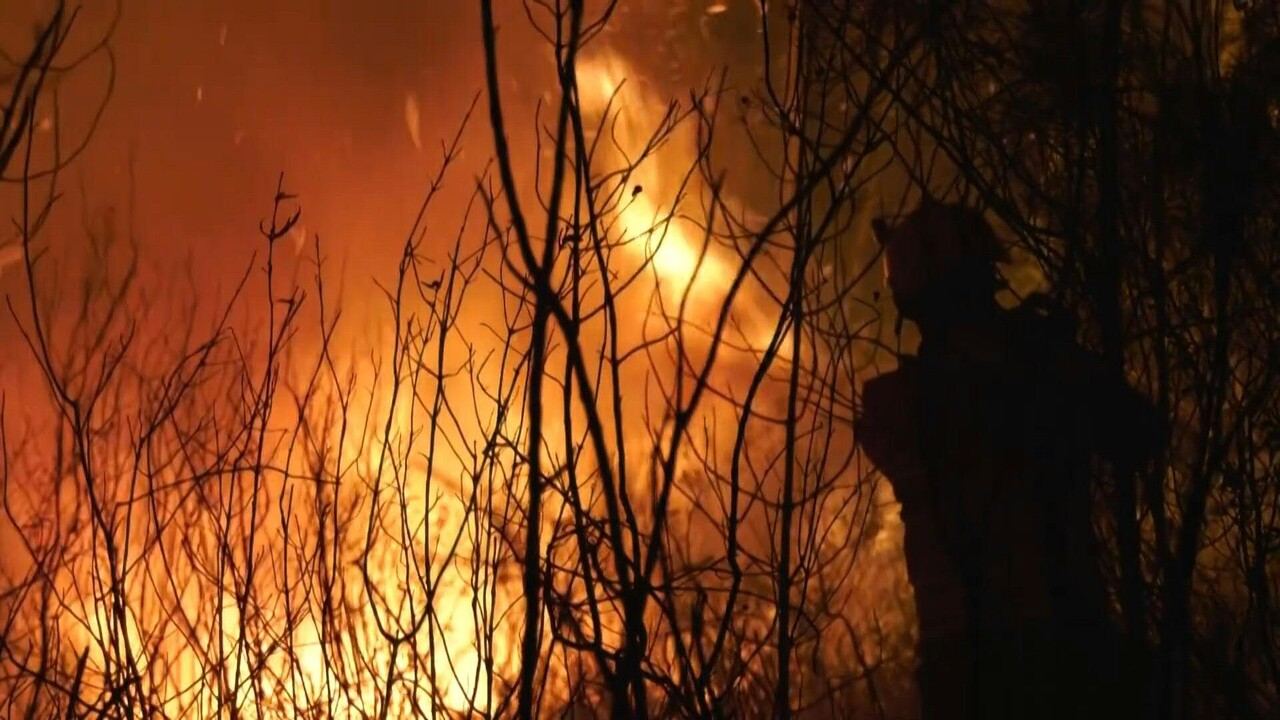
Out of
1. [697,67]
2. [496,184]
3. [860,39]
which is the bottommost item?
[860,39]

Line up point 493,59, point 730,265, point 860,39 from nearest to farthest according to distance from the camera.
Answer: point 493,59
point 860,39
point 730,265

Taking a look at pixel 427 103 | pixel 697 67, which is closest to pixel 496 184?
pixel 427 103

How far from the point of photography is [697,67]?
2.36 meters

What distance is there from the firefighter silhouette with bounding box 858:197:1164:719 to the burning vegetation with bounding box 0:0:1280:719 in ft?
0.09

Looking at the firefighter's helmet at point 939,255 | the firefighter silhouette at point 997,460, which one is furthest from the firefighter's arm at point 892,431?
the firefighter's helmet at point 939,255

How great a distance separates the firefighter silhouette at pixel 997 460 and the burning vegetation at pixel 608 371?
0.03 m

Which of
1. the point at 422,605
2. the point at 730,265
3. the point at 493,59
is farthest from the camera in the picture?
the point at 730,265

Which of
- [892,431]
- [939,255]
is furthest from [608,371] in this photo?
[939,255]

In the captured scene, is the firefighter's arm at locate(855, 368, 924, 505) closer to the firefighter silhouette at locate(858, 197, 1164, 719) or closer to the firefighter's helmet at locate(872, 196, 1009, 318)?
the firefighter silhouette at locate(858, 197, 1164, 719)

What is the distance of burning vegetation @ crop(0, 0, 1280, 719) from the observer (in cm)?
141

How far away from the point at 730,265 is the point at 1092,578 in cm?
119

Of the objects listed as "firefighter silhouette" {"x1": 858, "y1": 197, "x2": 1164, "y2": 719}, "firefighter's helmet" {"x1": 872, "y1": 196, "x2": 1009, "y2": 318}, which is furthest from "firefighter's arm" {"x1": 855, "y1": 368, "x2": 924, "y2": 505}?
"firefighter's helmet" {"x1": 872, "y1": 196, "x2": 1009, "y2": 318}

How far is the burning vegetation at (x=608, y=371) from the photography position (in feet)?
4.61

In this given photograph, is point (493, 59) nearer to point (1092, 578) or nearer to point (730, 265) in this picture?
point (1092, 578)
